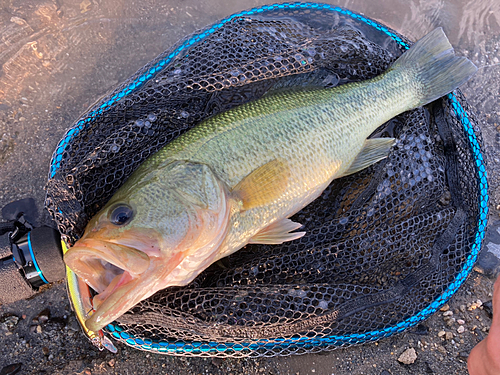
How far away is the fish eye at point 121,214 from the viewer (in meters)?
1.73

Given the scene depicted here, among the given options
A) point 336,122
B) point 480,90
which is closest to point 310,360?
point 336,122

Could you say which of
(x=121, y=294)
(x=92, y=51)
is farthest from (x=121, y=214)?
(x=92, y=51)

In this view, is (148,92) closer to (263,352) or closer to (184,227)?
(184,227)

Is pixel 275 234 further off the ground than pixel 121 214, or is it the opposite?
pixel 121 214

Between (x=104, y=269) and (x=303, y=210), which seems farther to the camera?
(x=303, y=210)

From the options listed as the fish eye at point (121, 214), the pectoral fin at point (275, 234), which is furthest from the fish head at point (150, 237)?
the pectoral fin at point (275, 234)

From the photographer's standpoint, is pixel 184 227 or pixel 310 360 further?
pixel 310 360

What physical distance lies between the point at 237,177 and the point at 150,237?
0.65m

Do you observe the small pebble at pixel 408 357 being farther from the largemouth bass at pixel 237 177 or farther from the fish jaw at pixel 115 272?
the fish jaw at pixel 115 272

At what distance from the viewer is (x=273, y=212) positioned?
2158 mm

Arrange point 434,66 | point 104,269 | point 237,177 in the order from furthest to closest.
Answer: point 434,66
point 237,177
point 104,269

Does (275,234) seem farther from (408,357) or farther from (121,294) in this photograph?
(408,357)

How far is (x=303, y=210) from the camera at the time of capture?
8.39 ft

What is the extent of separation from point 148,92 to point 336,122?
4.37 feet
